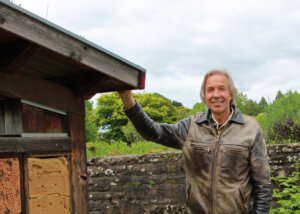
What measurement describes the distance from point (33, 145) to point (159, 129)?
3.42ft

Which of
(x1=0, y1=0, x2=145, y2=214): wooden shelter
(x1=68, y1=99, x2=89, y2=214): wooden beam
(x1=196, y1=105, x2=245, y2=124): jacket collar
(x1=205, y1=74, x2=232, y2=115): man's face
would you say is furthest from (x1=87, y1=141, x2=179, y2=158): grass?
(x1=205, y1=74, x2=232, y2=115): man's face

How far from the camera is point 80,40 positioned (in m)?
2.83

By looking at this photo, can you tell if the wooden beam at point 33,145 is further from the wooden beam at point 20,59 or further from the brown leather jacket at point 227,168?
the brown leather jacket at point 227,168

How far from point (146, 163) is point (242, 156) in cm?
454

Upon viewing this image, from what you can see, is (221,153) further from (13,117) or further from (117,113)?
(117,113)

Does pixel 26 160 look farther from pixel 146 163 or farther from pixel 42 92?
pixel 146 163

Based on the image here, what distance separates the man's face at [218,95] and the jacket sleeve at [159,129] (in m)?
0.30

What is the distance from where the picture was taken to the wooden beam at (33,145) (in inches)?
111

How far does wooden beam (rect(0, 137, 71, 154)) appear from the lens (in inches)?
111

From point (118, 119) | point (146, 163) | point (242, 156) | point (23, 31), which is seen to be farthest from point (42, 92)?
point (118, 119)

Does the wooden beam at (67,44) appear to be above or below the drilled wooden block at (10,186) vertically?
above

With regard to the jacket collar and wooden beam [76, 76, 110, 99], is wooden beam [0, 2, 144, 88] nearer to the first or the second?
wooden beam [76, 76, 110, 99]

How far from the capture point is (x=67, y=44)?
8.96 ft

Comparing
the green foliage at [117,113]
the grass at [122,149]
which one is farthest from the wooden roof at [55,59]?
the green foliage at [117,113]
